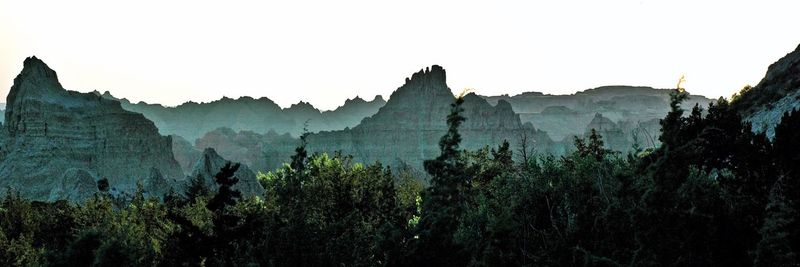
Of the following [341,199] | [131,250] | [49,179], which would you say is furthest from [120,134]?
[131,250]

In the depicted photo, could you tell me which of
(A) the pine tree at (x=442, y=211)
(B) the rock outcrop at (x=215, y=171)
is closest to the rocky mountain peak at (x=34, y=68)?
(B) the rock outcrop at (x=215, y=171)

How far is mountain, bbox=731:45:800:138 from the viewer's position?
124 feet

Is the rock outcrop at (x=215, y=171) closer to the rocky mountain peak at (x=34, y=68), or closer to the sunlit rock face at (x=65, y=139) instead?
the sunlit rock face at (x=65, y=139)

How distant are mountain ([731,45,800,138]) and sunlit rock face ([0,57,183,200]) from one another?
106 m

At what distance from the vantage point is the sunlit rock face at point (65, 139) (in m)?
122

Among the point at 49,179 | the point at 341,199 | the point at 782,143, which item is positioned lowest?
the point at 49,179

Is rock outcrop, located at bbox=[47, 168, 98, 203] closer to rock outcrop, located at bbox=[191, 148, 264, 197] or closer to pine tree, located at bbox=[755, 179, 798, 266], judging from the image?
rock outcrop, located at bbox=[191, 148, 264, 197]

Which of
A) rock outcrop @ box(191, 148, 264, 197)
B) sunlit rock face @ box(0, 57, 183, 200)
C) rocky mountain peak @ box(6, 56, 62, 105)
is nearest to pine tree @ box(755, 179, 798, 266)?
rock outcrop @ box(191, 148, 264, 197)

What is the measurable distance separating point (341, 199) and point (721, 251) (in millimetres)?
18785

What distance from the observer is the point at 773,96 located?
41.4 metres

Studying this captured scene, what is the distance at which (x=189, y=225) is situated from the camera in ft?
66.3

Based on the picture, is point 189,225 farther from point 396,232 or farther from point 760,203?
point 760,203

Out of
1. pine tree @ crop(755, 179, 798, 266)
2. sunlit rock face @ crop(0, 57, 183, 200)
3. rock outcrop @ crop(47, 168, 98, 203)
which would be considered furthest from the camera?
sunlit rock face @ crop(0, 57, 183, 200)

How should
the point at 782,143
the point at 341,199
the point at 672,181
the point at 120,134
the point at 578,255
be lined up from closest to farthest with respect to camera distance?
1. the point at 672,181
2. the point at 578,255
3. the point at 782,143
4. the point at 341,199
5. the point at 120,134
